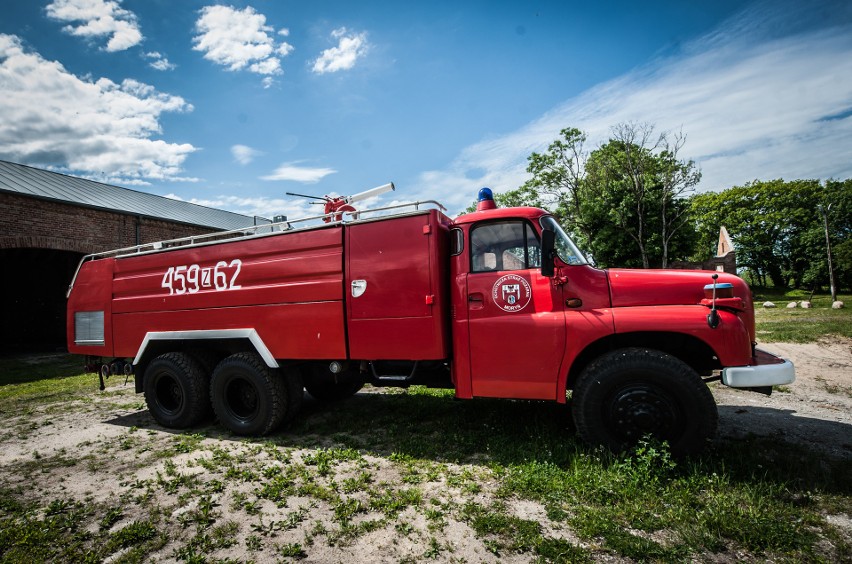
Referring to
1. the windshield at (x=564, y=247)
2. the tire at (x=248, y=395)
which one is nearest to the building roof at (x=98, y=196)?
the tire at (x=248, y=395)

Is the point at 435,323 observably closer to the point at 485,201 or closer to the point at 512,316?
the point at 512,316

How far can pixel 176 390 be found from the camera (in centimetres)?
570

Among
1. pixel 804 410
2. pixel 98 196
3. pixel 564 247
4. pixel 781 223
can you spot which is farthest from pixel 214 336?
pixel 781 223

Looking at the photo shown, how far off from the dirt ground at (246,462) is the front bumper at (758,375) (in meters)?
1.24

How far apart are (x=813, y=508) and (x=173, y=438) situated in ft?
21.7

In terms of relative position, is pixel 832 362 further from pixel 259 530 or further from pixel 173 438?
pixel 173 438

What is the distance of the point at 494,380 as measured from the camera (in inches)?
163

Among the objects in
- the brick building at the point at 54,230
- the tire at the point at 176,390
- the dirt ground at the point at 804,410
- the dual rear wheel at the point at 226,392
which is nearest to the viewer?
the dirt ground at the point at 804,410

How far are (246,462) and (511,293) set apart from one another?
336cm

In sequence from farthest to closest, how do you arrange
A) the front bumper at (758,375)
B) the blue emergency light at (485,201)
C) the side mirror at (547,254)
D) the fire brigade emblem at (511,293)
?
the blue emergency light at (485,201)
the fire brigade emblem at (511,293)
the side mirror at (547,254)
the front bumper at (758,375)

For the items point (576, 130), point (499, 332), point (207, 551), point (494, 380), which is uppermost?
point (576, 130)

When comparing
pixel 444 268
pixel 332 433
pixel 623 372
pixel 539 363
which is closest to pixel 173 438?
pixel 332 433

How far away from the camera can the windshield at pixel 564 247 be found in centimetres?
411

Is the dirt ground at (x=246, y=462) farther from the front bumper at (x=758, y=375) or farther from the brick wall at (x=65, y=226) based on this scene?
the brick wall at (x=65, y=226)
